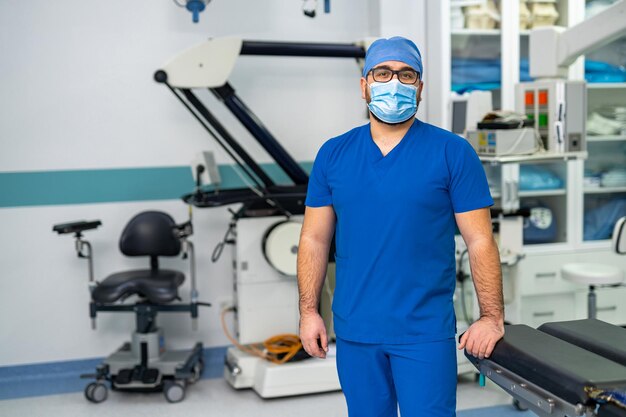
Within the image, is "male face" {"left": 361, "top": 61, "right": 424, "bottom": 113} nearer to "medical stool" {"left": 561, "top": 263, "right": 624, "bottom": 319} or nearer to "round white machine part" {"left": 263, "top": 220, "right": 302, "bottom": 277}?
"round white machine part" {"left": 263, "top": 220, "right": 302, "bottom": 277}

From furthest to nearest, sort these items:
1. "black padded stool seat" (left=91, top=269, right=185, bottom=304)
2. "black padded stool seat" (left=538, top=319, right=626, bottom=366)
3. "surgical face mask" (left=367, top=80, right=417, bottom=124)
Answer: "black padded stool seat" (left=91, top=269, right=185, bottom=304)
"surgical face mask" (left=367, top=80, right=417, bottom=124)
"black padded stool seat" (left=538, top=319, right=626, bottom=366)

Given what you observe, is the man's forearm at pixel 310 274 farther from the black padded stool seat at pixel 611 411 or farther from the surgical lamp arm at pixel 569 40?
the surgical lamp arm at pixel 569 40

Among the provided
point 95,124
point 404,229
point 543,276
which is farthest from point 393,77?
point 543,276

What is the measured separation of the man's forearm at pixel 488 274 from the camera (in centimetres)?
192

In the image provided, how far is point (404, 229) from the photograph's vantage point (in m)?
1.94

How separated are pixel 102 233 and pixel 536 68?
94.1 inches

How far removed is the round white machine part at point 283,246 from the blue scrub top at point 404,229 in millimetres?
1588

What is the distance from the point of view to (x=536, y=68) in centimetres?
306

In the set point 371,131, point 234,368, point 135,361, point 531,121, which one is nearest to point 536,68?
point 531,121

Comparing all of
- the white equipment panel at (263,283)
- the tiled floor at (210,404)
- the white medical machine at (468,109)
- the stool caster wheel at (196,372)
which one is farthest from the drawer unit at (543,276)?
the stool caster wheel at (196,372)

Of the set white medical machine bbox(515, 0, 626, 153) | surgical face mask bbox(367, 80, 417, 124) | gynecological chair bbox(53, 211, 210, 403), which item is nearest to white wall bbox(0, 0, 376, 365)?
gynecological chair bbox(53, 211, 210, 403)

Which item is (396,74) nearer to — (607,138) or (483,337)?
(483,337)

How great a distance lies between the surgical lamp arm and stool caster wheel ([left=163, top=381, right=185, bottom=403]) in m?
2.13

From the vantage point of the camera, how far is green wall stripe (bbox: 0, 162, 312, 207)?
13.1 ft
